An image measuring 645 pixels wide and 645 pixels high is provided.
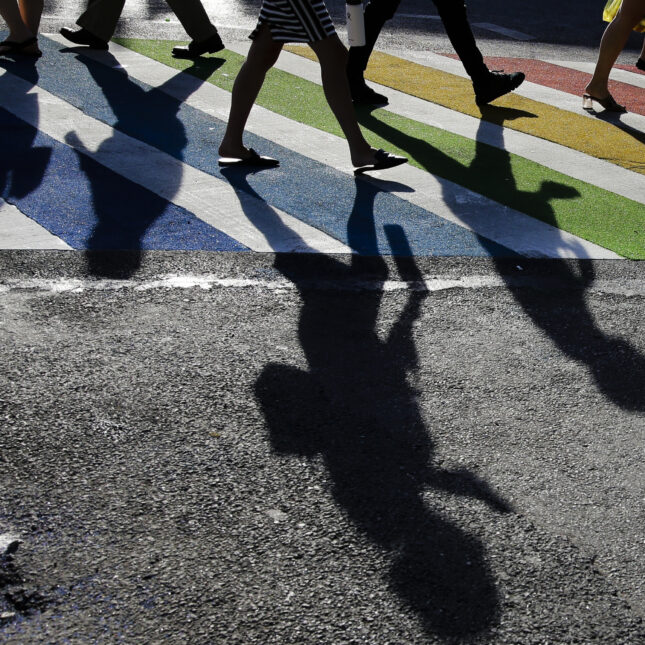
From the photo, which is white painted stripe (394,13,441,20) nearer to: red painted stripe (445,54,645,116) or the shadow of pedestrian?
red painted stripe (445,54,645,116)

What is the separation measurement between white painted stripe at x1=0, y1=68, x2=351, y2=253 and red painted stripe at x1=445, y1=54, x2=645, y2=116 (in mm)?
3911

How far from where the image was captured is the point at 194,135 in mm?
6422

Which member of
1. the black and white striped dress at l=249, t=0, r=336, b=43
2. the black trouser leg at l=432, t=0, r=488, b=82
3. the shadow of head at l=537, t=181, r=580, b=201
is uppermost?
the black and white striped dress at l=249, t=0, r=336, b=43

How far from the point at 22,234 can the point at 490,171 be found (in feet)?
9.52

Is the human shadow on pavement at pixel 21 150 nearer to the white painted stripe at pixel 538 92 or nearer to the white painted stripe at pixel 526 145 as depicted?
the white painted stripe at pixel 526 145

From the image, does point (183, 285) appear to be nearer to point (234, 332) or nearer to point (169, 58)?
point (234, 332)

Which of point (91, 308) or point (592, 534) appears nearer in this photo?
point (592, 534)

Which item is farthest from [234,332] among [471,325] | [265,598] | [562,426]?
[265,598]

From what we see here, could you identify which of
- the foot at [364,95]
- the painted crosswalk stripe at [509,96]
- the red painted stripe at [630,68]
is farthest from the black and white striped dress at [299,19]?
the red painted stripe at [630,68]

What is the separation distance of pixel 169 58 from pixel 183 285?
15.9 feet

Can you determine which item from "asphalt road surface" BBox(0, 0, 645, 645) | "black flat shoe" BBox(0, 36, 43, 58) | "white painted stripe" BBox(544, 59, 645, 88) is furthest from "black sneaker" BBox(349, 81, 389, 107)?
"asphalt road surface" BBox(0, 0, 645, 645)

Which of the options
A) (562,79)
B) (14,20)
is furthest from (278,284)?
(562,79)

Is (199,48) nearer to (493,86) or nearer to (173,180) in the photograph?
(493,86)

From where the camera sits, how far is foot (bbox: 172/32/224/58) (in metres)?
8.45
